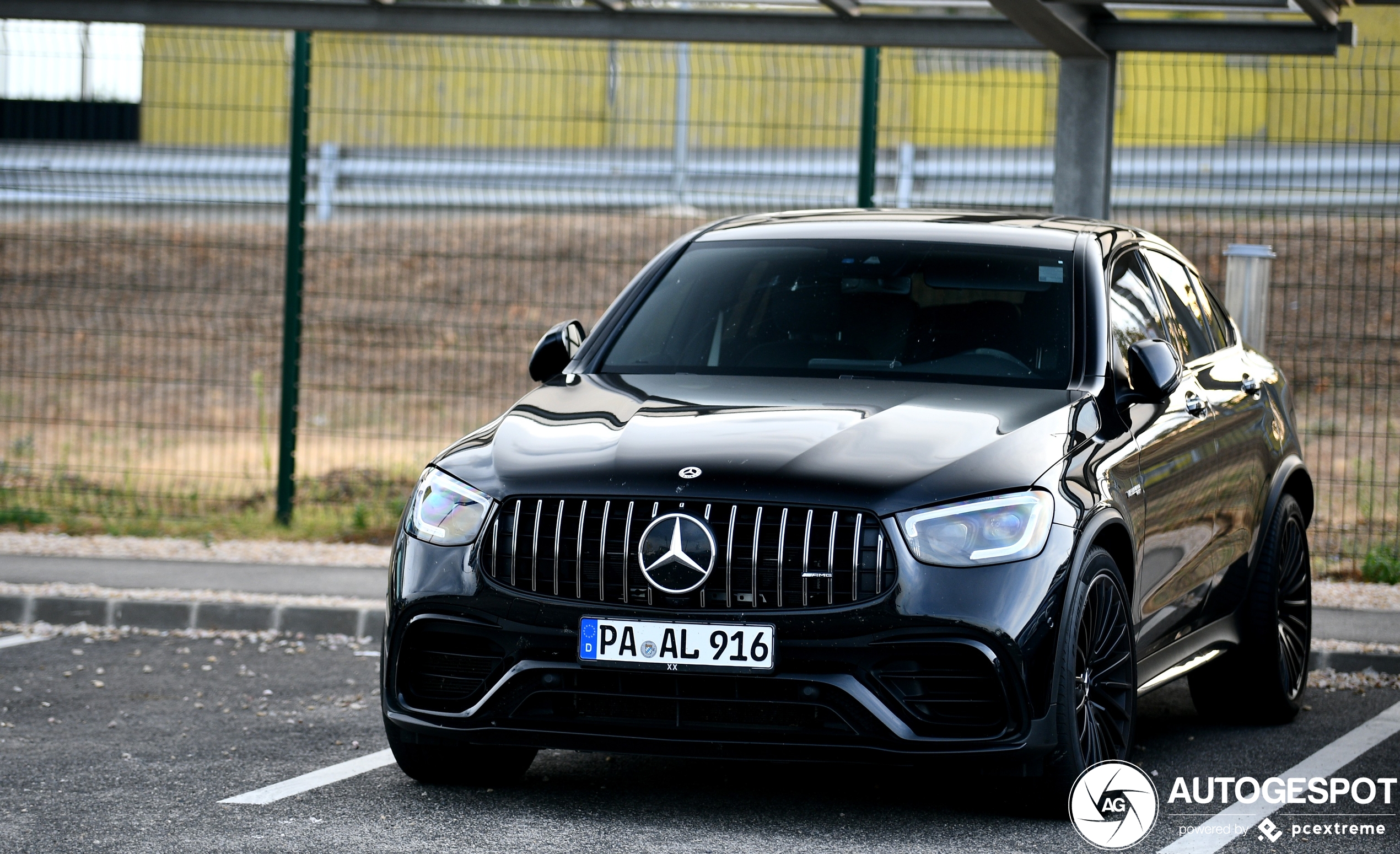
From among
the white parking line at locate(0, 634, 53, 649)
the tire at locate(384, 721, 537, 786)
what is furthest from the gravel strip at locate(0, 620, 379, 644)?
the tire at locate(384, 721, 537, 786)

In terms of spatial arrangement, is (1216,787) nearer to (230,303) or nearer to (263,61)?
(263,61)

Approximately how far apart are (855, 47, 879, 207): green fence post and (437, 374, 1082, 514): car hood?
464cm

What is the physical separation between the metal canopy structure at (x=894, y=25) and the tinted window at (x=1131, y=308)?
78.3 inches

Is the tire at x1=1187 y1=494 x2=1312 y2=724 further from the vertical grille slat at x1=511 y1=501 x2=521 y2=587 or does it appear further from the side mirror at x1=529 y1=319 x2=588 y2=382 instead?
the vertical grille slat at x1=511 y1=501 x2=521 y2=587

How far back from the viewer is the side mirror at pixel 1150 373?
18.1 ft

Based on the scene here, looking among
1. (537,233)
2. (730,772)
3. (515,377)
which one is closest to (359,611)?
(730,772)

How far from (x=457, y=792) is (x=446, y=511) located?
0.88m

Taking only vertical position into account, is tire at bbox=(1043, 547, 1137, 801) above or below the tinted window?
below

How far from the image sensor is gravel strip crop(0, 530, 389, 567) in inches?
376

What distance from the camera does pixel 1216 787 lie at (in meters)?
5.55

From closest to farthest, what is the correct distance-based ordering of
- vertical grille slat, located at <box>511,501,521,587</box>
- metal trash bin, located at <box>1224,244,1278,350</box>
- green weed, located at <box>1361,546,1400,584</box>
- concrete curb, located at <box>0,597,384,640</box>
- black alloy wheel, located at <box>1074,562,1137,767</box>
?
1. vertical grille slat, located at <box>511,501,521,587</box>
2. black alloy wheel, located at <box>1074,562,1137,767</box>
3. concrete curb, located at <box>0,597,384,640</box>
4. metal trash bin, located at <box>1224,244,1278,350</box>
5. green weed, located at <box>1361,546,1400,584</box>

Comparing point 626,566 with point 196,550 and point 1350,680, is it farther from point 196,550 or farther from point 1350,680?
point 196,550

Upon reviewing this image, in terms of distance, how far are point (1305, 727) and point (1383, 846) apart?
1788 mm

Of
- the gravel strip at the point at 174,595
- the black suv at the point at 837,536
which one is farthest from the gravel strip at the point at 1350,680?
the gravel strip at the point at 174,595
